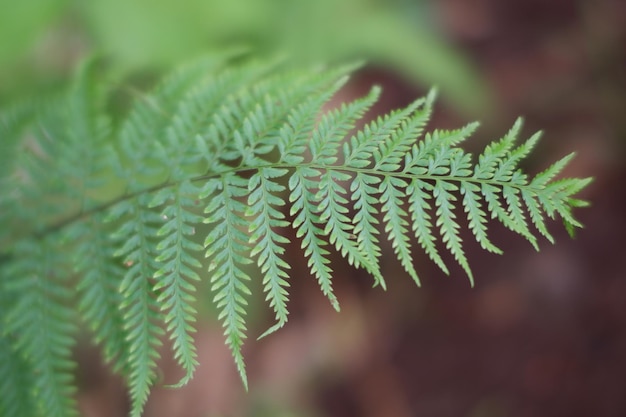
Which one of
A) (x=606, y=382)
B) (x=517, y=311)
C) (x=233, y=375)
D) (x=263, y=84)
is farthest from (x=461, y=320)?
(x=263, y=84)

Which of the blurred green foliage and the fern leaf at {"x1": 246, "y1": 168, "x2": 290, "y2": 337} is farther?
the blurred green foliage

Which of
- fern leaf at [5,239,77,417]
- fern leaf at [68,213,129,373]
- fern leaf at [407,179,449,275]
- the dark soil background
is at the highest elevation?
fern leaf at [407,179,449,275]

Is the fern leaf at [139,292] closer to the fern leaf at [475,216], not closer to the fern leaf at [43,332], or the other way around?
the fern leaf at [43,332]

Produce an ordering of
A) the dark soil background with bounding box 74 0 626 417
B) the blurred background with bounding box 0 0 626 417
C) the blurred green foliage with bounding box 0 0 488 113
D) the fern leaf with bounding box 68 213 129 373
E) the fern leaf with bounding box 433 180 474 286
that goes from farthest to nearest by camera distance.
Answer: the dark soil background with bounding box 74 0 626 417
the blurred background with bounding box 0 0 626 417
the blurred green foliage with bounding box 0 0 488 113
the fern leaf with bounding box 68 213 129 373
the fern leaf with bounding box 433 180 474 286

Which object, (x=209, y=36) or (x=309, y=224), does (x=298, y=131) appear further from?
(x=209, y=36)

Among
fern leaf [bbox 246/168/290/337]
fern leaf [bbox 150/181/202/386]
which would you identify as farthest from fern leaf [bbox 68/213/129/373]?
fern leaf [bbox 246/168/290/337]

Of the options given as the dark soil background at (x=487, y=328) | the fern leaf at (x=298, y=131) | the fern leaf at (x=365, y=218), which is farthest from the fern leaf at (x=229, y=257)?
the dark soil background at (x=487, y=328)

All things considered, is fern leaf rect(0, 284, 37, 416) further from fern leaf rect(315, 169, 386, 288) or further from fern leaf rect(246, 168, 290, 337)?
fern leaf rect(315, 169, 386, 288)
